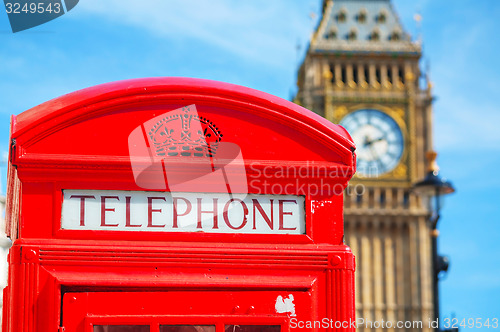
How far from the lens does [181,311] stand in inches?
105

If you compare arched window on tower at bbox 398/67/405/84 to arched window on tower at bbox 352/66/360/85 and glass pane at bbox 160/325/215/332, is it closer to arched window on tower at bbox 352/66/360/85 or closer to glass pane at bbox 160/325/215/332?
arched window on tower at bbox 352/66/360/85

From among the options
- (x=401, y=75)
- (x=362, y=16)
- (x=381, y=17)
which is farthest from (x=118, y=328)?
(x=381, y=17)

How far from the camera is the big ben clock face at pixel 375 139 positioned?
113ft

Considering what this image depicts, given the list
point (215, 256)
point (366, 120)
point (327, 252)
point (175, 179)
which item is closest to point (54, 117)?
point (175, 179)

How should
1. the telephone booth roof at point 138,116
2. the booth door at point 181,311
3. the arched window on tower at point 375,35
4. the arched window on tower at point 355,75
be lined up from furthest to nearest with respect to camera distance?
1. the arched window on tower at point 375,35
2. the arched window on tower at point 355,75
3. the telephone booth roof at point 138,116
4. the booth door at point 181,311

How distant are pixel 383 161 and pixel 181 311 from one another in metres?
32.6

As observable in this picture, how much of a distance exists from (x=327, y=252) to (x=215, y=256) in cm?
37

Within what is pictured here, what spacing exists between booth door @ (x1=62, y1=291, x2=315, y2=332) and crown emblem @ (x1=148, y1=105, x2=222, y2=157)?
→ 457mm

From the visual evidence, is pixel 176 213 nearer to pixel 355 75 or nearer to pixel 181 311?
pixel 181 311

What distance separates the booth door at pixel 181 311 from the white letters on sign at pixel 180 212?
209 mm

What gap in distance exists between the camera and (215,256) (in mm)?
2738

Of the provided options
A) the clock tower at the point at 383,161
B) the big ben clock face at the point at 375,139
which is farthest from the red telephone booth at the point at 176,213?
the big ben clock face at the point at 375,139

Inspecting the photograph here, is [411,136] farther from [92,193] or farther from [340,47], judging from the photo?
[92,193]

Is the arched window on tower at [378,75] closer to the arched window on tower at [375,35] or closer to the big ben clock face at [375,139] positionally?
the arched window on tower at [375,35]
